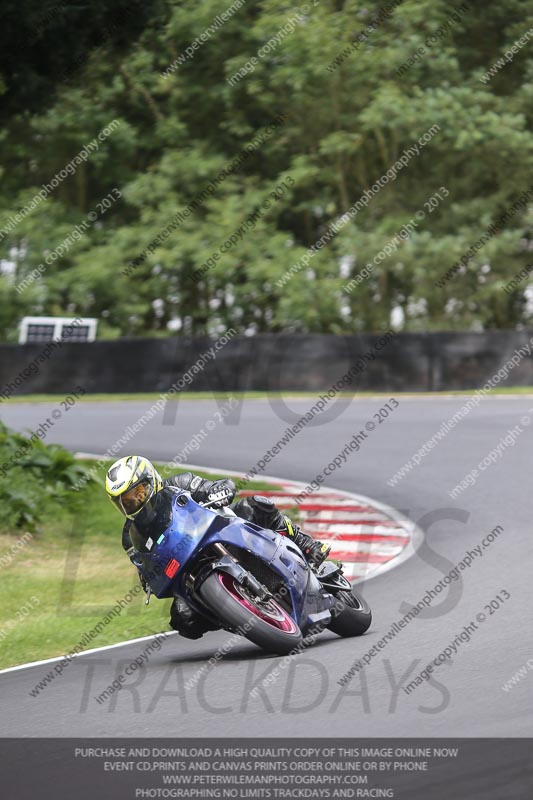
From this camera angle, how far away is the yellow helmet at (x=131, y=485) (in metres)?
7.29

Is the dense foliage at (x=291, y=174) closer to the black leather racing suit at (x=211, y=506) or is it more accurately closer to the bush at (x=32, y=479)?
the bush at (x=32, y=479)

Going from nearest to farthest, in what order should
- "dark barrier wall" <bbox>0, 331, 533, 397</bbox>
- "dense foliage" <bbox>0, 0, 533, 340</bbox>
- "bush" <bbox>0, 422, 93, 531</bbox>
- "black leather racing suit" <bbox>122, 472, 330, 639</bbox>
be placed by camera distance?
"black leather racing suit" <bbox>122, 472, 330, 639</bbox>, "bush" <bbox>0, 422, 93, 531</bbox>, "dark barrier wall" <bbox>0, 331, 533, 397</bbox>, "dense foliage" <bbox>0, 0, 533, 340</bbox>

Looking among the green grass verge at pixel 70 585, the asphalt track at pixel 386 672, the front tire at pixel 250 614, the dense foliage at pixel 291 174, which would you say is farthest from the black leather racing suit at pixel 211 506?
the dense foliage at pixel 291 174

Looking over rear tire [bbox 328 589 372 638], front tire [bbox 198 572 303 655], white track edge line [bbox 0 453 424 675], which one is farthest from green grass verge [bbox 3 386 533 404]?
front tire [bbox 198 572 303 655]

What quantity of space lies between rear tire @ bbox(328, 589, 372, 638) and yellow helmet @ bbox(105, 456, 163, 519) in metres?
1.44

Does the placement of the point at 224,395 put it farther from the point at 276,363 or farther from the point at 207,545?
the point at 207,545

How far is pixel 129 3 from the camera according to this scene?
15.2m

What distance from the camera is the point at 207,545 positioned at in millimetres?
7434

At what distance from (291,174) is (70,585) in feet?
73.1

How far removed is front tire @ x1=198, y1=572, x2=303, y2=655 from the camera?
7.17m

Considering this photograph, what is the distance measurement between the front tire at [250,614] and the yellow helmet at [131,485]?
0.58 metres

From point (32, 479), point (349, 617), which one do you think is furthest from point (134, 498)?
point (32, 479)

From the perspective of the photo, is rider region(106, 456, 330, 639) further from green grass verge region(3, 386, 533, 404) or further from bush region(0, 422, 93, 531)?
green grass verge region(3, 386, 533, 404)

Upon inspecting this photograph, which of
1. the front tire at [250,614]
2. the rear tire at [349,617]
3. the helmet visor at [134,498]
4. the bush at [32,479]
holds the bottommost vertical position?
the bush at [32,479]
